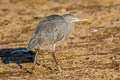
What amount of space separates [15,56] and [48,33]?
1.89 meters

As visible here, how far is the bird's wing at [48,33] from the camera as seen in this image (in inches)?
320

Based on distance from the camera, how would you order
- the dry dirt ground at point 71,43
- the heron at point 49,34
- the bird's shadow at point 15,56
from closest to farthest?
the heron at point 49,34
the dry dirt ground at point 71,43
the bird's shadow at point 15,56

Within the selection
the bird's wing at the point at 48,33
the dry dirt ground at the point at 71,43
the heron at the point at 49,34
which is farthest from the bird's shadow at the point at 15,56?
the bird's wing at the point at 48,33

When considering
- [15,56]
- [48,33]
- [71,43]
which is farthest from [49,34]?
[71,43]

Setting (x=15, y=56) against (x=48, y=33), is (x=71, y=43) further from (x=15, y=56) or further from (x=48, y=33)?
(x=48, y=33)

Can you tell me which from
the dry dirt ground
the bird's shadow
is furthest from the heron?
the bird's shadow

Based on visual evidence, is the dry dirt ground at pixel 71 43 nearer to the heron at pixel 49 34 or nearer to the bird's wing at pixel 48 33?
the heron at pixel 49 34

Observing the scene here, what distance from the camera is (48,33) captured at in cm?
820

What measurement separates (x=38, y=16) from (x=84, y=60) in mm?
6032

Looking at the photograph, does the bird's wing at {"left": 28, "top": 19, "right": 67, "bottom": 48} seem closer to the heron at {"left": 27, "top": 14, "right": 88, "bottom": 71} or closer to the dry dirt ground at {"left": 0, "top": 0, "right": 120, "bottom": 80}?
the heron at {"left": 27, "top": 14, "right": 88, "bottom": 71}

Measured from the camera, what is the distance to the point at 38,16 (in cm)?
1484

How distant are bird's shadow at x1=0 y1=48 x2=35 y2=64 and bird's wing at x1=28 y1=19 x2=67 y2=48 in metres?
1.31

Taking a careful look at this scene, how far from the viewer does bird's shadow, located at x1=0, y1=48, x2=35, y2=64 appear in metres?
9.35

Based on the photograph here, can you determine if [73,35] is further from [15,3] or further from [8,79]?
[15,3]
